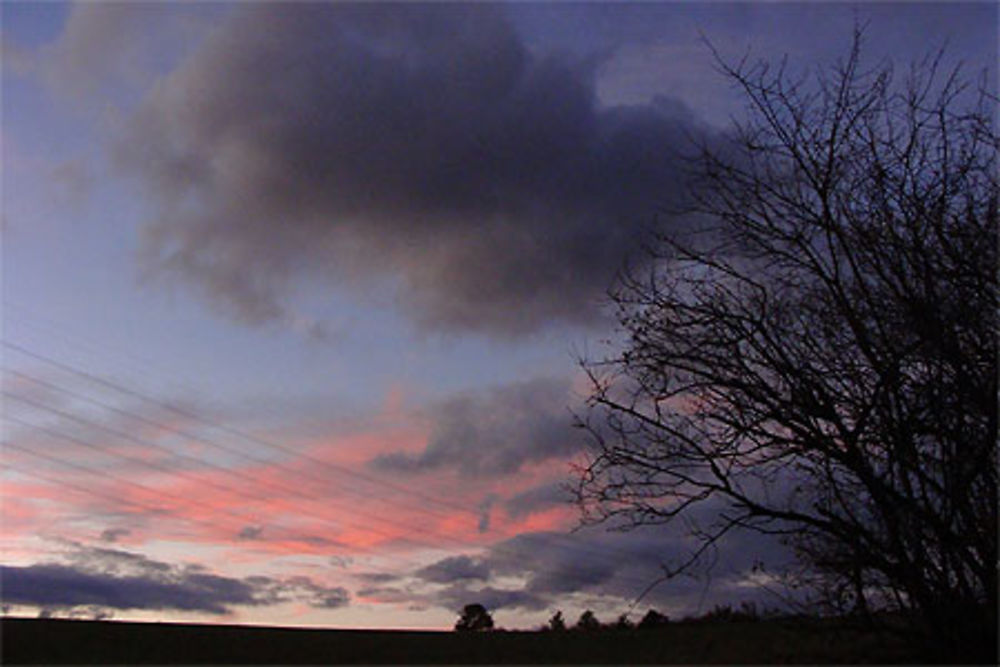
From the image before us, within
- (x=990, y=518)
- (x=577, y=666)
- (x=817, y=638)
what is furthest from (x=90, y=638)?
(x=990, y=518)

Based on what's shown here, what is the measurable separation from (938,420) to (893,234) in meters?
2.14

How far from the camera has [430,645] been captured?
11.6 m

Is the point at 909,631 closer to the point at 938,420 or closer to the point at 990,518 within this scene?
the point at 990,518

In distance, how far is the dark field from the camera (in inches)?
428

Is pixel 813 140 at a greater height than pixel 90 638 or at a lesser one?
greater

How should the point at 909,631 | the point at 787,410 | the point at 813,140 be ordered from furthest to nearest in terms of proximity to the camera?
the point at 813,140 < the point at 787,410 < the point at 909,631

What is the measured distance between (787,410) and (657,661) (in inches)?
118

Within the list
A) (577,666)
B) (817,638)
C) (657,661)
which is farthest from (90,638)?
(817,638)

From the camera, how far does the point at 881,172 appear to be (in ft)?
39.6

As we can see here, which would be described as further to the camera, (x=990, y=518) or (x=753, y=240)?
(x=753, y=240)

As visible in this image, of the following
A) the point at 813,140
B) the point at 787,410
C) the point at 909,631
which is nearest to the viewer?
the point at 909,631

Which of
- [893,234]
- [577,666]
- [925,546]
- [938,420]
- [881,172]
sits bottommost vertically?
[577,666]

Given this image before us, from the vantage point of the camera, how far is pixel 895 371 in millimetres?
11109

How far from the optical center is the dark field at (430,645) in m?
10.9
